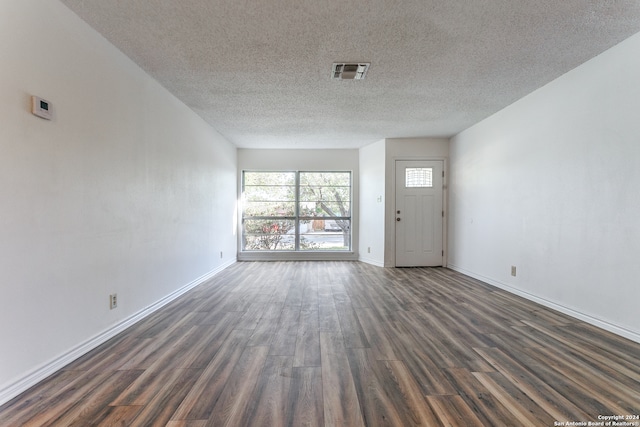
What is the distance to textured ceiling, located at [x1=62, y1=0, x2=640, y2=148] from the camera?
194 cm

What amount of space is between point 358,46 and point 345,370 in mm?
2500

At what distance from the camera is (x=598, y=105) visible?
2568mm

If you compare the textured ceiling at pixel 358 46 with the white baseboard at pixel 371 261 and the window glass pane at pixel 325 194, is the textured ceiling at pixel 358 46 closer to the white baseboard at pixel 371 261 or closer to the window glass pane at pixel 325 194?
the window glass pane at pixel 325 194

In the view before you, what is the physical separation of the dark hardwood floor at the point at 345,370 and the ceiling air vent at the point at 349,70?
243cm

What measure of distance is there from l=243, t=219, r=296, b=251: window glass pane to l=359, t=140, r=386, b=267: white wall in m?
1.58

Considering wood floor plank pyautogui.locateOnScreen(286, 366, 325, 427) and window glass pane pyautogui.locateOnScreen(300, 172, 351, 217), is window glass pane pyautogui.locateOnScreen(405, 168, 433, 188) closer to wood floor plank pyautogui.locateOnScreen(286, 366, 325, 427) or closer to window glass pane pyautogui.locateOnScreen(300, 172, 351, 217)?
window glass pane pyautogui.locateOnScreen(300, 172, 351, 217)

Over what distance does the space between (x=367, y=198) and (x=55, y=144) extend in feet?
16.1

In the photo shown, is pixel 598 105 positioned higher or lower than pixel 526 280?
higher

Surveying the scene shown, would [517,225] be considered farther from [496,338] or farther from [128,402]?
[128,402]

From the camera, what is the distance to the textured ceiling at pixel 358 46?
194 centimetres

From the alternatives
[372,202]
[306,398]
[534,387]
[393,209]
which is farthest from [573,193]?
[372,202]

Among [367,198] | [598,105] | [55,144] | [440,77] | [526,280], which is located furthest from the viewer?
[367,198]

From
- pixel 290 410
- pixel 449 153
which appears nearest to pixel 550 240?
pixel 449 153

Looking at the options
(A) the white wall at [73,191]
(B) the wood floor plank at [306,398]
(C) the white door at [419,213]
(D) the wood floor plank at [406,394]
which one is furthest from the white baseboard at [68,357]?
(C) the white door at [419,213]
